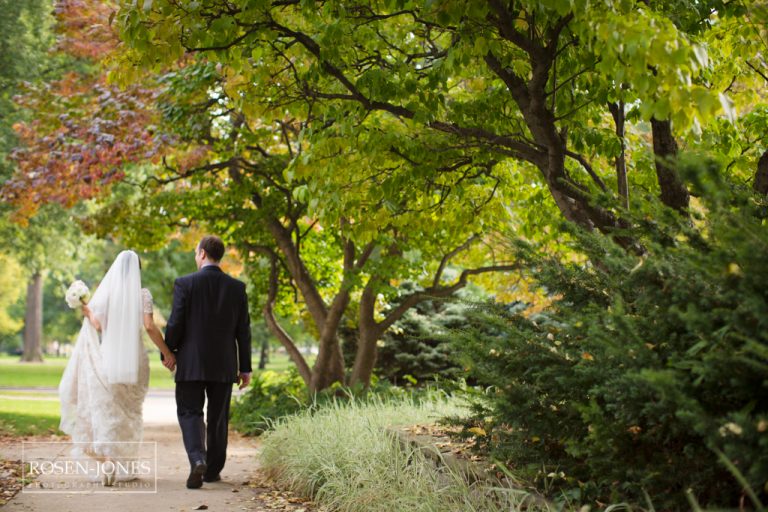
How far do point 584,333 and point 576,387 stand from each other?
29 centimetres

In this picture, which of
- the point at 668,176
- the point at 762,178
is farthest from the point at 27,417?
the point at 762,178

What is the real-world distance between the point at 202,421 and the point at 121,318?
121 cm

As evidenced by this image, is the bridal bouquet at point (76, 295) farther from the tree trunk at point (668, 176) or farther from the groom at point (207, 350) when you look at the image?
the tree trunk at point (668, 176)

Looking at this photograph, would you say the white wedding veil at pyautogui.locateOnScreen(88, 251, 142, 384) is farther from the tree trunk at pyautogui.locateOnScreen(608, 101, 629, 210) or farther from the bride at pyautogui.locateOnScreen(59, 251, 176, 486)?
the tree trunk at pyautogui.locateOnScreen(608, 101, 629, 210)

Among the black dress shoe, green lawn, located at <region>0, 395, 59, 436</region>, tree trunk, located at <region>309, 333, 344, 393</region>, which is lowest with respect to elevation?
green lawn, located at <region>0, 395, 59, 436</region>

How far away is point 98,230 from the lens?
13734 millimetres

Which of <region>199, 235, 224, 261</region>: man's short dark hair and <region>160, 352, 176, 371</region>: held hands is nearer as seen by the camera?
<region>160, 352, 176, 371</region>: held hands

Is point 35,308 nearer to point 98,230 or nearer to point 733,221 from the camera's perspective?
point 98,230

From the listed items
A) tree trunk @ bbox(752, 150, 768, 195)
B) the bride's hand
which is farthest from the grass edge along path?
tree trunk @ bbox(752, 150, 768, 195)

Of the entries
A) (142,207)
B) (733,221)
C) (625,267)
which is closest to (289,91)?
(625,267)

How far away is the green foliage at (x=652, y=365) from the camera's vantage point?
10.3 feet

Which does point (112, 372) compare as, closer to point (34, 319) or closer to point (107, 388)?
point (107, 388)

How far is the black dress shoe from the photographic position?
7.11 meters

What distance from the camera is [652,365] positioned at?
11.3ft
